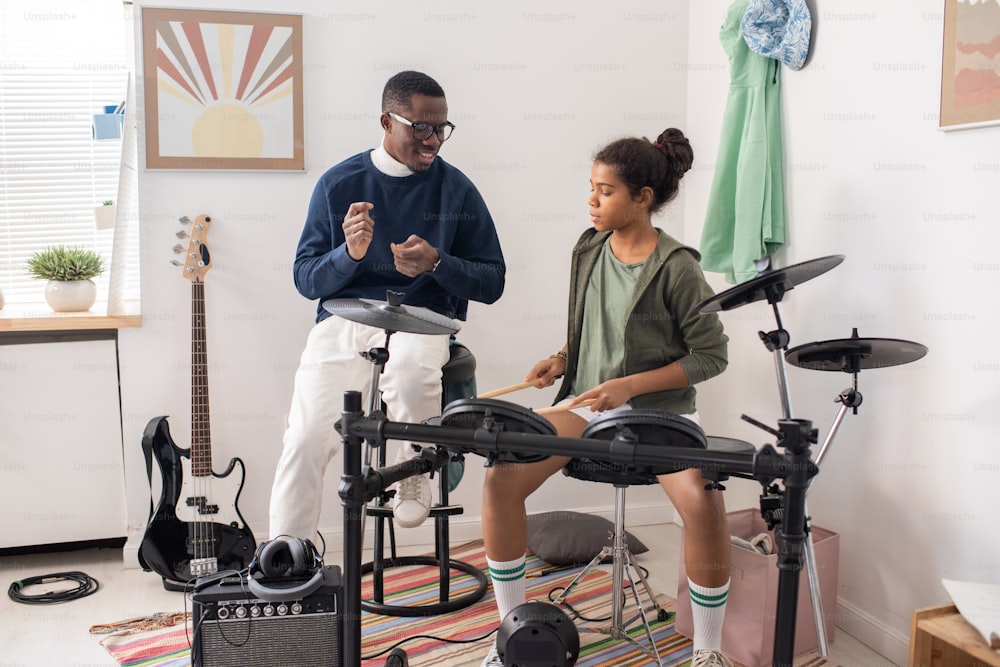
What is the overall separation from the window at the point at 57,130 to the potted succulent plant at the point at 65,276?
0.13 meters

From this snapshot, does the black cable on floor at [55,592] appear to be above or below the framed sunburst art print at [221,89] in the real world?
below

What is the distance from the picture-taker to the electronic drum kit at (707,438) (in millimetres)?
1607

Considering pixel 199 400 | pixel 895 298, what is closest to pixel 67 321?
pixel 199 400

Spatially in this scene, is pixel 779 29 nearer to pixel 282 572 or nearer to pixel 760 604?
pixel 760 604

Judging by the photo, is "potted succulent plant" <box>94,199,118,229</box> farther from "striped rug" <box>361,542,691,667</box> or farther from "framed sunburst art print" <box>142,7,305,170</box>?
"striped rug" <box>361,542,691,667</box>

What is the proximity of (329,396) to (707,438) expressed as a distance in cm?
107

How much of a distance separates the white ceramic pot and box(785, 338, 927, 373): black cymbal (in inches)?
89.1

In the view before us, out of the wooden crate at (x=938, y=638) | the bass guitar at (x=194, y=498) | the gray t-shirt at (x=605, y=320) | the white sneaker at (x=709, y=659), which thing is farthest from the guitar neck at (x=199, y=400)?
the wooden crate at (x=938, y=638)

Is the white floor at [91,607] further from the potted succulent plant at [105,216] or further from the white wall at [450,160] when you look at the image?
the potted succulent plant at [105,216]

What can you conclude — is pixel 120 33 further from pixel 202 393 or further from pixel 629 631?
pixel 629 631

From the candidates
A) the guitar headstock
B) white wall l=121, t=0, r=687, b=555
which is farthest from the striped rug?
the guitar headstock

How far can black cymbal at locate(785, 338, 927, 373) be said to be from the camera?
187cm

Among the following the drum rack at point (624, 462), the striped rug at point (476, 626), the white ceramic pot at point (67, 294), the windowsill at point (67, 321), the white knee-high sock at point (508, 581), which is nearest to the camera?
Answer: the drum rack at point (624, 462)

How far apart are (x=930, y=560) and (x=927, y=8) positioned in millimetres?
1349
